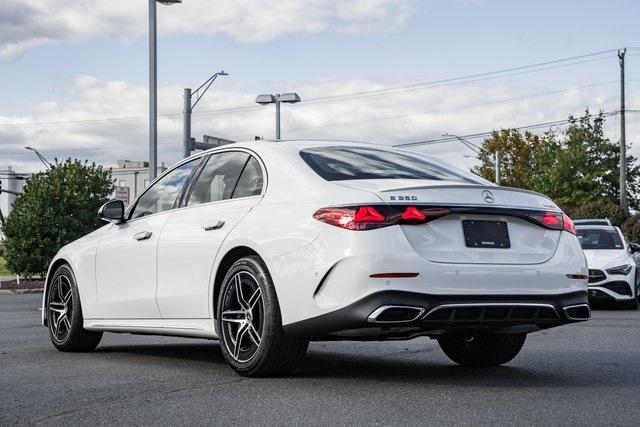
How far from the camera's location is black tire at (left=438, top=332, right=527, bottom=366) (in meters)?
7.86

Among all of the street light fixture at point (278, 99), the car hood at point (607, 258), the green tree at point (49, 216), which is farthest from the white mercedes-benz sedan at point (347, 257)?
the street light fixture at point (278, 99)

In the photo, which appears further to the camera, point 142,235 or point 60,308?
point 60,308

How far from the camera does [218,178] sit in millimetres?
7902

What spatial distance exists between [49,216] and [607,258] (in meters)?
20.9

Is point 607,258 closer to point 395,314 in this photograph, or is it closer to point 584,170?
point 395,314

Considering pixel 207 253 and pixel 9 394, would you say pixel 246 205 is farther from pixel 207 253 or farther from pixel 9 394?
pixel 9 394

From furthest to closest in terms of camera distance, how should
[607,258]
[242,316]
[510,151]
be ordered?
[510,151], [607,258], [242,316]

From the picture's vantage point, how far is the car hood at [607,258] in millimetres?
17828

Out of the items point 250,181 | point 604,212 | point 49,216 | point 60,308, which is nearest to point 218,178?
point 250,181

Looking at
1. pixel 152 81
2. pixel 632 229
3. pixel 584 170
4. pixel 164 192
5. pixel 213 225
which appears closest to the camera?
pixel 213 225

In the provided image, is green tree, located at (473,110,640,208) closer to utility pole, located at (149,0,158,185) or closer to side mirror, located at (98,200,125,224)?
utility pole, located at (149,0,158,185)

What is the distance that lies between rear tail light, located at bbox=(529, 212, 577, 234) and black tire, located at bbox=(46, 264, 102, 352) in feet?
13.2

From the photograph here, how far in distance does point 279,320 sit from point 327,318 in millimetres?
381

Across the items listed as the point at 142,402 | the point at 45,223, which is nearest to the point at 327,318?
the point at 142,402
